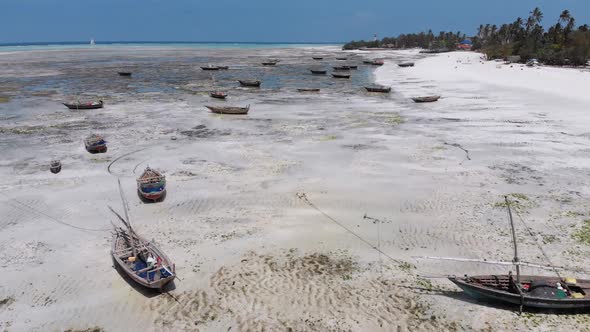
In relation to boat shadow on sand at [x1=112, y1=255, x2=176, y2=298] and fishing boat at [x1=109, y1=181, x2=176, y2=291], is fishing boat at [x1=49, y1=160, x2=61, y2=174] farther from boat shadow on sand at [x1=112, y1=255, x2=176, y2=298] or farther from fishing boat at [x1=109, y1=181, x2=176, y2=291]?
boat shadow on sand at [x1=112, y1=255, x2=176, y2=298]

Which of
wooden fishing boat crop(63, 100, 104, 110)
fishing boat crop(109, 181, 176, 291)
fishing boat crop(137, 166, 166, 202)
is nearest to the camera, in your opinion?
fishing boat crop(109, 181, 176, 291)

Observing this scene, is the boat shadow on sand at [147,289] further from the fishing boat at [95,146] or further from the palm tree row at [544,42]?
the palm tree row at [544,42]

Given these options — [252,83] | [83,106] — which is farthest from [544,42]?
[83,106]

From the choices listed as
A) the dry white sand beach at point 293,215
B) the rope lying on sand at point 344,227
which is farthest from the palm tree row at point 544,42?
the rope lying on sand at point 344,227

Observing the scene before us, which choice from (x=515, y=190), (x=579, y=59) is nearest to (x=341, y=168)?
(x=515, y=190)

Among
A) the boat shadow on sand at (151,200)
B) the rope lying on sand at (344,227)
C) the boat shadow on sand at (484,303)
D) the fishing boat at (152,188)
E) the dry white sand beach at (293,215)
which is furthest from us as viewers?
the boat shadow on sand at (151,200)

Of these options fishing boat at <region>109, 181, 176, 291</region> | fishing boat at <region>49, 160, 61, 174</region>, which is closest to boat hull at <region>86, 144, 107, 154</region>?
fishing boat at <region>49, 160, 61, 174</region>
